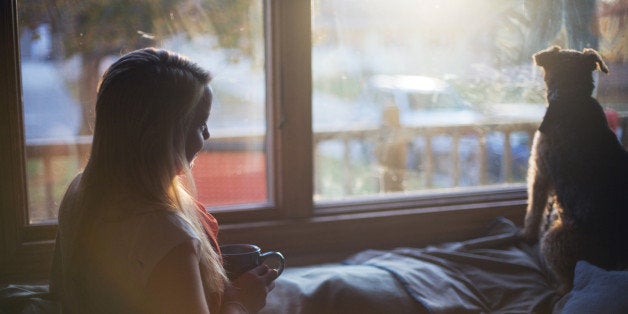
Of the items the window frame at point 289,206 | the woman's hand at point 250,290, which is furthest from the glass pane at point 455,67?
the woman's hand at point 250,290

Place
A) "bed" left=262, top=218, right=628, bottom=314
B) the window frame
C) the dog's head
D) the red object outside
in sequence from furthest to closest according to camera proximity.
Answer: the red object outside
the dog's head
the window frame
"bed" left=262, top=218, right=628, bottom=314

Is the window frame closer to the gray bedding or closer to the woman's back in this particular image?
the gray bedding

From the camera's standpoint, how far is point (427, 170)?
332 centimetres

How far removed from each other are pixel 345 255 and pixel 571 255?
88 cm

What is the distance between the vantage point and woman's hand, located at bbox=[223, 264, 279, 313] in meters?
1.32

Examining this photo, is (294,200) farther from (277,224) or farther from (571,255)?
(571,255)

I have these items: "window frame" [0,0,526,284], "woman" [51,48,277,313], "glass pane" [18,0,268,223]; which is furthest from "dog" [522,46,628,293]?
"woman" [51,48,277,313]

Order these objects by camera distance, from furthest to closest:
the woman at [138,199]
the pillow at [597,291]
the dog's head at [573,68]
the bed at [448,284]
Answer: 1. the dog's head at [573,68]
2. the bed at [448,284]
3. the pillow at [597,291]
4. the woman at [138,199]

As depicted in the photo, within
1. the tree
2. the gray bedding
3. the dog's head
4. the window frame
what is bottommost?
the gray bedding

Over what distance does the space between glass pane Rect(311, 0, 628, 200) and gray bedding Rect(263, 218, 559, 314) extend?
1.55 ft

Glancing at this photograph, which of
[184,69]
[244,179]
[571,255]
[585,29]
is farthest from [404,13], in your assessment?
[184,69]

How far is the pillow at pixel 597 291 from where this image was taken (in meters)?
1.80

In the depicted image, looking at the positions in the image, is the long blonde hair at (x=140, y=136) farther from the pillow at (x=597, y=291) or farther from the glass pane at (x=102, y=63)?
the pillow at (x=597, y=291)

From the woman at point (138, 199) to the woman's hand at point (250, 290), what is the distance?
0.43ft
